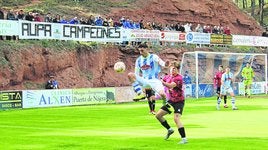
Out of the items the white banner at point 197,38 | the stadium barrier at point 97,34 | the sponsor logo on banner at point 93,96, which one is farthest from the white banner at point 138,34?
the sponsor logo on banner at point 93,96

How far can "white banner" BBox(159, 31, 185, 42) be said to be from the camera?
62750 millimetres

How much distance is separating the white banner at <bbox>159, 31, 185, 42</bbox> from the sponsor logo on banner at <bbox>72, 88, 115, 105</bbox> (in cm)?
1479

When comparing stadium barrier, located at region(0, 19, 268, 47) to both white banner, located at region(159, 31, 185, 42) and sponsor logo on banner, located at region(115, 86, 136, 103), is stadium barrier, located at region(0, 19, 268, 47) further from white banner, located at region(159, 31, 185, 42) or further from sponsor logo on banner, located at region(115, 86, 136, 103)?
sponsor logo on banner, located at region(115, 86, 136, 103)

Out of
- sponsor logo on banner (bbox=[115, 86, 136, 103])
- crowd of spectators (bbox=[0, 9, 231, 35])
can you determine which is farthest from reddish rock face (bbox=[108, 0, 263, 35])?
sponsor logo on banner (bbox=[115, 86, 136, 103])

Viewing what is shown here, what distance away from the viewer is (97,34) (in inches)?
2157

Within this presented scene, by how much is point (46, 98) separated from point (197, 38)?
27.2 m

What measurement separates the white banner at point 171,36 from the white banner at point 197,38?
2.73 ft

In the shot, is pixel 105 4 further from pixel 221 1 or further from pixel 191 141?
pixel 191 141

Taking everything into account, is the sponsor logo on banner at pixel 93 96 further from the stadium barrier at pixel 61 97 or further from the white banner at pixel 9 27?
the white banner at pixel 9 27

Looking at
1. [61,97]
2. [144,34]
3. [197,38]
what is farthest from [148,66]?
[197,38]

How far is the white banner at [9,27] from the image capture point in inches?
1836

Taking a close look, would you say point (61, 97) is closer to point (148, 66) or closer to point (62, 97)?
point (62, 97)

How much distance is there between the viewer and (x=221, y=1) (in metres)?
92.9

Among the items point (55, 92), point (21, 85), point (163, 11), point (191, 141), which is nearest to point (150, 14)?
point (163, 11)
